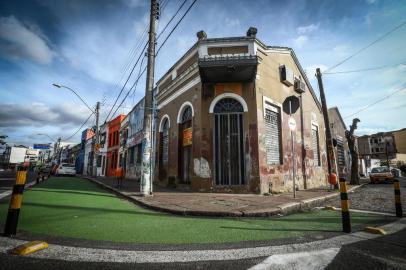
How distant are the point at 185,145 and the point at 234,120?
9.77 feet

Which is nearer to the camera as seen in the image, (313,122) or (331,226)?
(331,226)

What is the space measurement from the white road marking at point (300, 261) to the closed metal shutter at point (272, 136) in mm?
7104

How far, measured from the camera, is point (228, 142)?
980 cm

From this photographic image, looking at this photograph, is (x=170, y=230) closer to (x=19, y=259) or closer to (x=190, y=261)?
(x=190, y=261)

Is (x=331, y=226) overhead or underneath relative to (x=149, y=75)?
underneath

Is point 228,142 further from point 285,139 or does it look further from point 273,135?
point 285,139

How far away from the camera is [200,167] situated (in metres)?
9.71

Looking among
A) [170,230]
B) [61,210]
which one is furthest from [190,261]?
[61,210]

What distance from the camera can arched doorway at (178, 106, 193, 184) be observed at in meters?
11.2

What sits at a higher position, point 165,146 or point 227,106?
point 227,106

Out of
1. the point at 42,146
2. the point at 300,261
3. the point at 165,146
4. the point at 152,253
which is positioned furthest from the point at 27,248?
the point at 42,146

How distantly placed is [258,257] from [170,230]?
1.65 meters

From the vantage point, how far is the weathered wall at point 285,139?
960 cm

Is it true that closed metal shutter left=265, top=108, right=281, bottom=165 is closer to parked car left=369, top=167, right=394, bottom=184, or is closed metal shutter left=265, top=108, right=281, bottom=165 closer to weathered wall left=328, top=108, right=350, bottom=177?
weathered wall left=328, top=108, right=350, bottom=177
